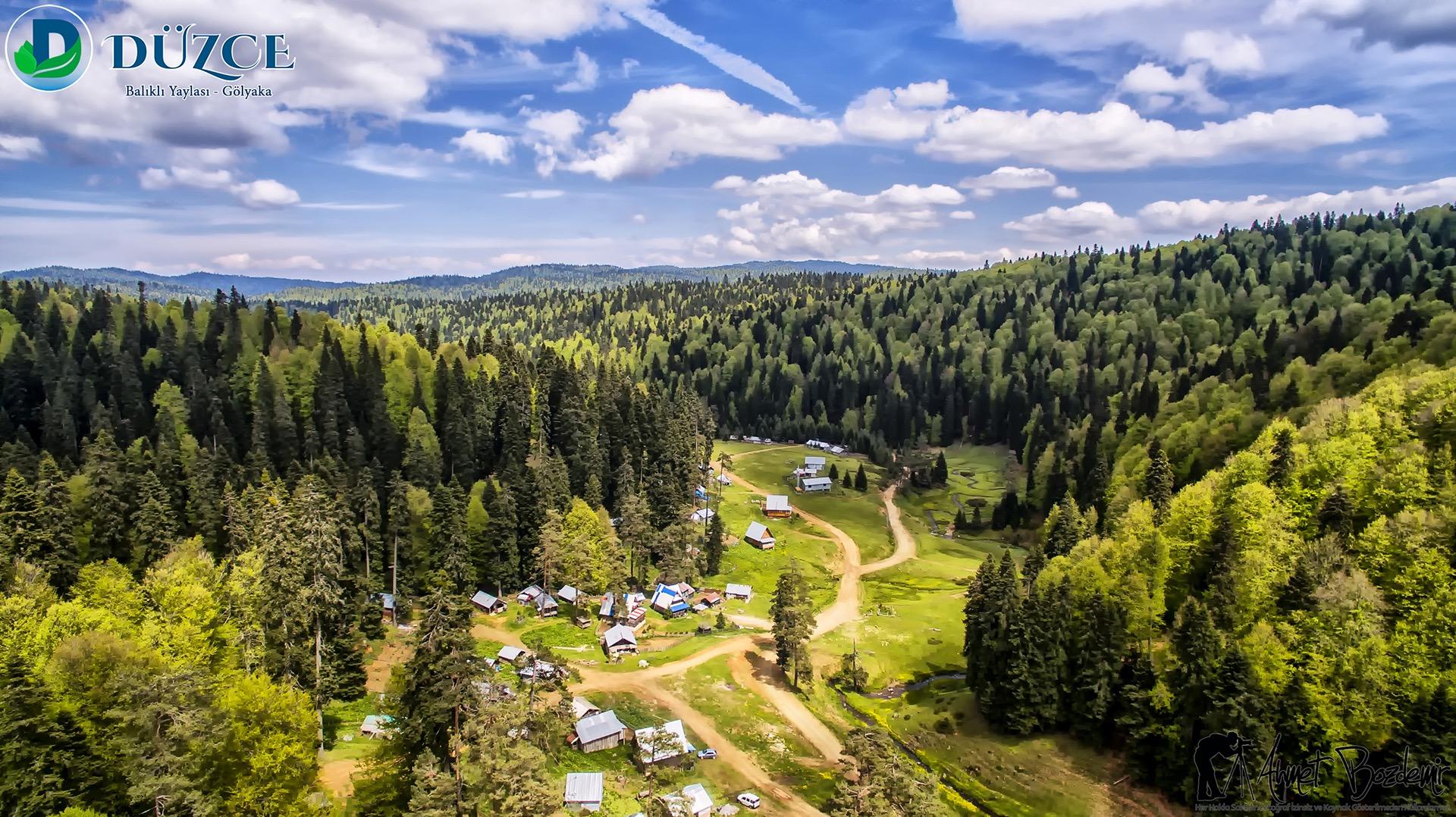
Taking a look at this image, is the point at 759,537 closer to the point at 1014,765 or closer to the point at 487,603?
the point at 487,603

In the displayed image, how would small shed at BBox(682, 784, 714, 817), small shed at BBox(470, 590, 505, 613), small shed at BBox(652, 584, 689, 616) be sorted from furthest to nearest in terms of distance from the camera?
small shed at BBox(652, 584, 689, 616)
small shed at BBox(470, 590, 505, 613)
small shed at BBox(682, 784, 714, 817)

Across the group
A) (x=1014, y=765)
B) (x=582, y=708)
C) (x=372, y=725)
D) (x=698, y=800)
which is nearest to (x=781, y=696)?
(x=582, y=708)

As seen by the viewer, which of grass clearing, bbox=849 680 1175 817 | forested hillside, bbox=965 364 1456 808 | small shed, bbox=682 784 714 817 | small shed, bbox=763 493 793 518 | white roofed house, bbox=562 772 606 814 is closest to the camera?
forested hillside, bbox=965 364 1456 808

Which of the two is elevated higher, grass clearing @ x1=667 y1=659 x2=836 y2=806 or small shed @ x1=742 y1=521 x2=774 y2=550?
small shed @ x1=742 y1=521 x2=774 y2=550

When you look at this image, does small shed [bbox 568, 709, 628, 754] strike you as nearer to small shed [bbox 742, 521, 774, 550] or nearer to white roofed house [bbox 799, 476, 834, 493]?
small shed [bbox 742, 521, 774, 550]

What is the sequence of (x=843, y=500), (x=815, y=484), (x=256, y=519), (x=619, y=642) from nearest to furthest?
(x=256, y=519)
(x=619, y=642)
(x=843, y=500)
(x=815, y=484)

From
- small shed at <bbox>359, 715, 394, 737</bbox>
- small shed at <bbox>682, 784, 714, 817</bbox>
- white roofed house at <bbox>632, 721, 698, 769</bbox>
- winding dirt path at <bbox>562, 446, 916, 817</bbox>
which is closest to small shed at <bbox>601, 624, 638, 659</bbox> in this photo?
winding dirt path at <bbox>562, 446, 916, 817</bbox>

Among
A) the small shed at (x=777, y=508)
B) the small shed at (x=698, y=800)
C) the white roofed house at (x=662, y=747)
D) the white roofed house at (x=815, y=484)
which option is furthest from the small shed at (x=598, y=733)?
the white roofed house at (x=815, y=484)
